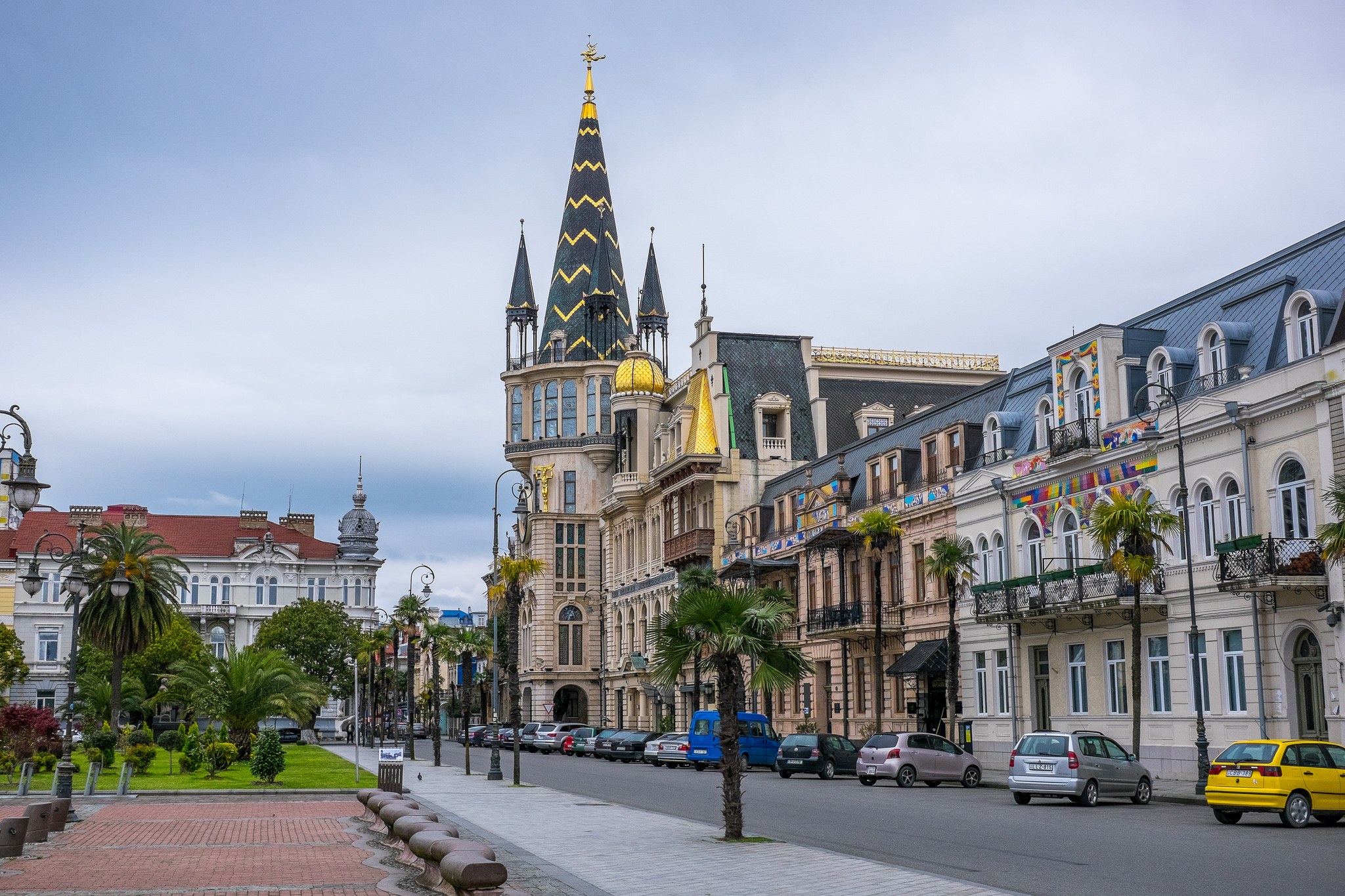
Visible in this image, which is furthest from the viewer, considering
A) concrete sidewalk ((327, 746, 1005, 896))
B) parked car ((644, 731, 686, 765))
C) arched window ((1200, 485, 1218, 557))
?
parked car ((644, 731, 686, 765))

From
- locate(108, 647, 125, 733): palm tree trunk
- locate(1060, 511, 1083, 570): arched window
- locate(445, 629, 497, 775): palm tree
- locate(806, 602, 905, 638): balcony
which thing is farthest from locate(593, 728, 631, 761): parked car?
locate(1060, 511, 1083, 570): arched window

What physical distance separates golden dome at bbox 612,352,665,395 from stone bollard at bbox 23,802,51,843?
62526 mm

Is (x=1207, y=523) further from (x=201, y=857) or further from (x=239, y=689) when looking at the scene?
(x=239, y=689)

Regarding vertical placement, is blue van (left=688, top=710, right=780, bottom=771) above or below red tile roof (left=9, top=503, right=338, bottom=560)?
below

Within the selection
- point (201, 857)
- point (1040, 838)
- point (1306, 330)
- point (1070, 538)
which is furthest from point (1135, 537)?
point (201, 857)

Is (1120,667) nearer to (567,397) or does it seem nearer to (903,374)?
(903,374)

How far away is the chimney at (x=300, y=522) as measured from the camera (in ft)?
423

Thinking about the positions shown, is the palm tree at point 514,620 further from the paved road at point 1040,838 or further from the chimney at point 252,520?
the chimney at point 252,520

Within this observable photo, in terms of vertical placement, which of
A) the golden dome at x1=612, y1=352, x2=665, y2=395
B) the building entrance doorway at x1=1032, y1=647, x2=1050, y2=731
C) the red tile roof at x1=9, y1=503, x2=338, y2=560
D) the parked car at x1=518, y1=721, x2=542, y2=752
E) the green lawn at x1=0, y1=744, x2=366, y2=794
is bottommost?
the parked car at x1=518, y1=721, x2=542, y2=752

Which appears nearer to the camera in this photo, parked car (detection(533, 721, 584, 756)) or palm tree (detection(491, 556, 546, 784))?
palm tree (detection(491, 556, 546, 784))

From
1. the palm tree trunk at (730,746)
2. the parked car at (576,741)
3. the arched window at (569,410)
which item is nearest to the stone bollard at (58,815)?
the palm tree trunk at (730,746)

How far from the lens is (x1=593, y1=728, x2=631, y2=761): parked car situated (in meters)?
60.5

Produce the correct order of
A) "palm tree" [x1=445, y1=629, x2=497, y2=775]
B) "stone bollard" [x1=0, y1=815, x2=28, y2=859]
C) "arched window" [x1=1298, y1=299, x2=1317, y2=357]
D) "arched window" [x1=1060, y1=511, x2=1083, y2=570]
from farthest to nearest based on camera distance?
"palm tree" [x1=445, y1=629, x2=497, y2=775] → "arched window" [x1=1060, y1=511, x2=1083, y2=570] → "arched window" [x1=1298, y1=299, x2=1317, y2=357] → "stone bollard" [x1=0, y1=815, x2=28, y2=859]

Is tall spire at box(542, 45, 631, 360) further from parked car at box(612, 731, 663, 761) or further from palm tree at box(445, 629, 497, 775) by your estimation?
parked car at box(612, 731, 663, 761)
